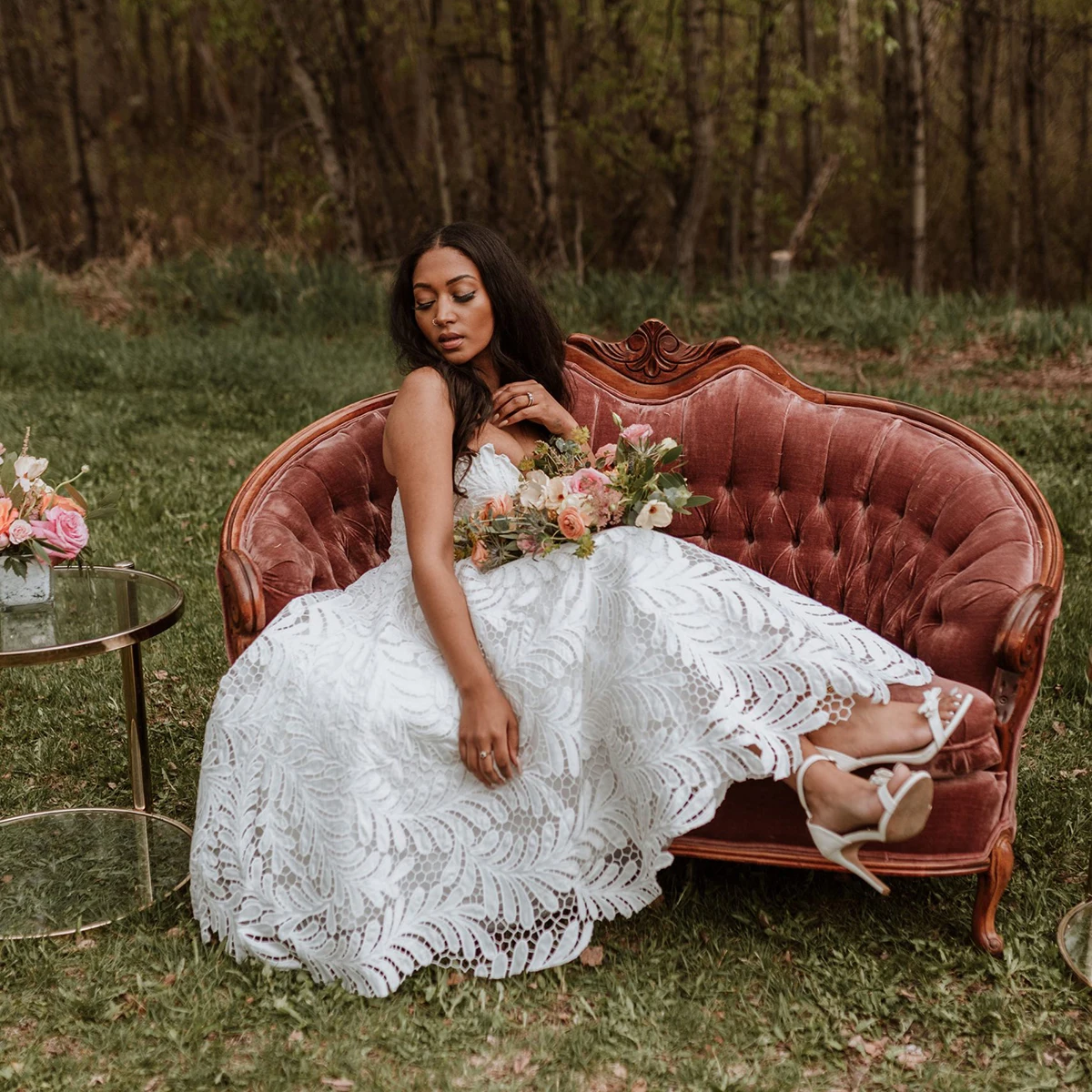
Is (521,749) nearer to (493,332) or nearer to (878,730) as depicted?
(878,730)

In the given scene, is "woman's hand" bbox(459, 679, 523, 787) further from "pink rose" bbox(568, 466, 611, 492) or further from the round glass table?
the round glass table

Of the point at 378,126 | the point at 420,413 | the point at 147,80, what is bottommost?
the point at 420,413

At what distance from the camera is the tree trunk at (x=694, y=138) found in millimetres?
9695

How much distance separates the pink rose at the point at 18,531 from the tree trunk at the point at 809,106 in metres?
11.1

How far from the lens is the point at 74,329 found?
31.2 ft

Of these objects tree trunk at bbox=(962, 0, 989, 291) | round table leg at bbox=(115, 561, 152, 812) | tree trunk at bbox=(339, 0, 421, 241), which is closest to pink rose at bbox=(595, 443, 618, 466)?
round table leg at bbox=(115, 561, 152, 812)

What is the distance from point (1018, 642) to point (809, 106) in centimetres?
1216

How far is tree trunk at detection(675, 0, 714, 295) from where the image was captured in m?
9.70

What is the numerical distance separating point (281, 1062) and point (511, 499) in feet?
4.82

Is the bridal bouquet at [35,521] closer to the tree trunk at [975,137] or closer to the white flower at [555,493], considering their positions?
the white flower at [555,493]

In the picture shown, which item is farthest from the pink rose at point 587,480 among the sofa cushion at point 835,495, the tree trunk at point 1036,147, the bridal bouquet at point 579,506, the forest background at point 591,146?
the tree trunk at point 1036,147

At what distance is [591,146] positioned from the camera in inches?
543

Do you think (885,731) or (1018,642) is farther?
(1018,642)

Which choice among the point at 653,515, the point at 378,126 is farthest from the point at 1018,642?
the point at 378,126
